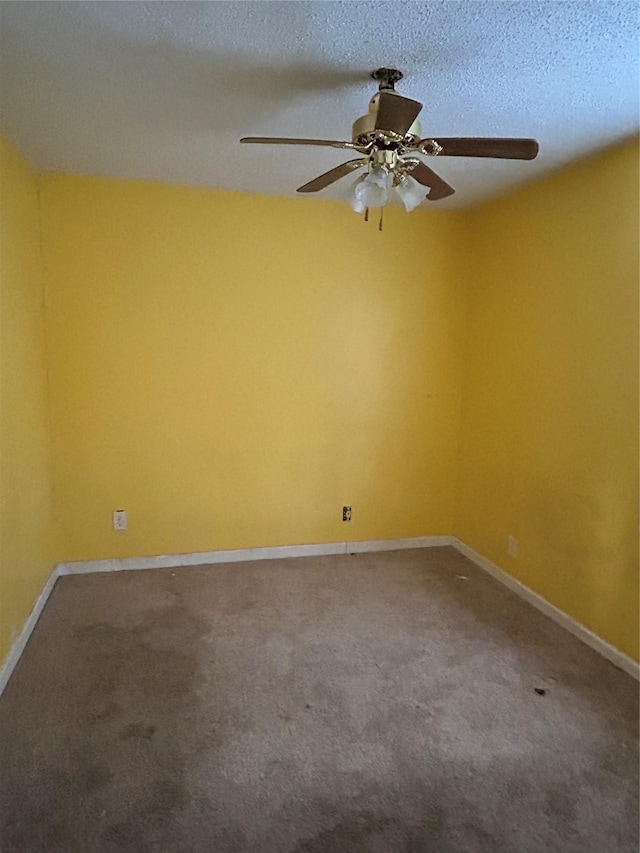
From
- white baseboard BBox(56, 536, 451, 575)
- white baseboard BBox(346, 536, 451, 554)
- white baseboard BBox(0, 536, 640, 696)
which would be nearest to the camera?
white baseboard BBox(0, 536, 640, 696)

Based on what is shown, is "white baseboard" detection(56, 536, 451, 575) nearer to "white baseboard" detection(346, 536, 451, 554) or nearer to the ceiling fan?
"white baseboard" detection(346, 536, 451, 554)

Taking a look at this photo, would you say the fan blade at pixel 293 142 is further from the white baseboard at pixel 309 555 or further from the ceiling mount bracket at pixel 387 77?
the white baseboard at pixel 309 555

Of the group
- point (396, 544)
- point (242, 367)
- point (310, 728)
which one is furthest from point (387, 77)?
point (396, 544)

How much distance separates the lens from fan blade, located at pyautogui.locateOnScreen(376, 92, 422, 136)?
1.53 meters

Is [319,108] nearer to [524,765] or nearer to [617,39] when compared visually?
[617,39]

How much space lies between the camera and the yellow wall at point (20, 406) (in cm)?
244

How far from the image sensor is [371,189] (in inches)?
77.7

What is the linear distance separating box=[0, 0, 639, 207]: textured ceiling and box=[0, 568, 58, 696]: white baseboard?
2208mm

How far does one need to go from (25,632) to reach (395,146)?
2588 millimetres

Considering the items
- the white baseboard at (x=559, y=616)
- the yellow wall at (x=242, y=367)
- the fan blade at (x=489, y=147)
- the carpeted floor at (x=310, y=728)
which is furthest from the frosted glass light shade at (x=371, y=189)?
the white baseboard at (x=559, y=616)

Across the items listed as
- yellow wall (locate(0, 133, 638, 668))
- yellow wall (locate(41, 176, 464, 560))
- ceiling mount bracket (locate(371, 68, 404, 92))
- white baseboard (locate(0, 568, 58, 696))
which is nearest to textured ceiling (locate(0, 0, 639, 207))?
ceiling mount bracket (locate(371, 68, 404, 92))

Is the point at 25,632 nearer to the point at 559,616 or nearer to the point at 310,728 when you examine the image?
the point at 310,728

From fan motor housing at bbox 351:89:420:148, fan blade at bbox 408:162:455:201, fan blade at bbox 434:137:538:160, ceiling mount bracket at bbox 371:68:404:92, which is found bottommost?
fan blade at bbox 434:137:538:160

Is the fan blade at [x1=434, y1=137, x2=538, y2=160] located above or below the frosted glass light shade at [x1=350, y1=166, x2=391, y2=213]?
above
